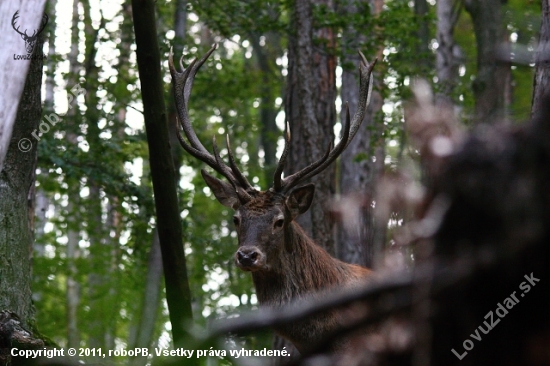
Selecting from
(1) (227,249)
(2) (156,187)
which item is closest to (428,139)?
(2) (156,187)

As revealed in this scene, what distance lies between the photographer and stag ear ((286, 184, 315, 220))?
23.0 ft

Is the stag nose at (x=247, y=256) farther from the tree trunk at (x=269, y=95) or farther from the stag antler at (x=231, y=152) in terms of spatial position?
the tree trunk at (x=269, y=95)

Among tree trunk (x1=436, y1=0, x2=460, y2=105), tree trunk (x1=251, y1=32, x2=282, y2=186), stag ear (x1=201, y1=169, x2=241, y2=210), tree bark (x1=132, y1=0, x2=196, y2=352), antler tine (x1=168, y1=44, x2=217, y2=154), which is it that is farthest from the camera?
tree trunk (x1=251, y1=32, x2=282, y2=186)

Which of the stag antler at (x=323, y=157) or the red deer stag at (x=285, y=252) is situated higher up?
the stag antler at (x=323, y=157)

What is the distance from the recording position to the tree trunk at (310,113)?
366 inches

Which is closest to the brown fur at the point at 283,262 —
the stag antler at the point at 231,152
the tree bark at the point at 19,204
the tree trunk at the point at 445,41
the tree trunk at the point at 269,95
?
the stag antler at the point at 231,152

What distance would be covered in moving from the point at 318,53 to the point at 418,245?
7904 millimetres

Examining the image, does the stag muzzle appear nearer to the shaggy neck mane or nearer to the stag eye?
the shaggy neck mane

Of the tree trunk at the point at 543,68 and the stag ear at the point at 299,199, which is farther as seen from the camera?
the stag ear at the point at 299,199

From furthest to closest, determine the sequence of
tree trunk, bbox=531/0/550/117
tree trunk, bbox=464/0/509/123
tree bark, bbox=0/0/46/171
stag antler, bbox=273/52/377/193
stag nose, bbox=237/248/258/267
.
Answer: tree trunk, bbox=464/0/509/123, stag antler, bbox=273/52/377/193, stag nose, bbox=237/248/258/267, tree trunk, bbox=531/0/550/117, tree bark, bbox=0/0/46/171

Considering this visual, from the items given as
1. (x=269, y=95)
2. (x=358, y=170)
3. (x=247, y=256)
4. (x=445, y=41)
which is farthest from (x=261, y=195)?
(x=269, y=95)

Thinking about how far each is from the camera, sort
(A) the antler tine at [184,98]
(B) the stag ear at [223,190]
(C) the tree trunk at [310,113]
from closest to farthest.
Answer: (A) the antler tine at [184,98], (B) the stag ear at [223,190], (C) the tree trunk at [310,113]

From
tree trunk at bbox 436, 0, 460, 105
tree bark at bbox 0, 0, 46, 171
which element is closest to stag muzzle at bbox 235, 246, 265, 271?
tree bark at bbox 0, 0, 46, 171

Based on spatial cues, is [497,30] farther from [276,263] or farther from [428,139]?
[428,139]
